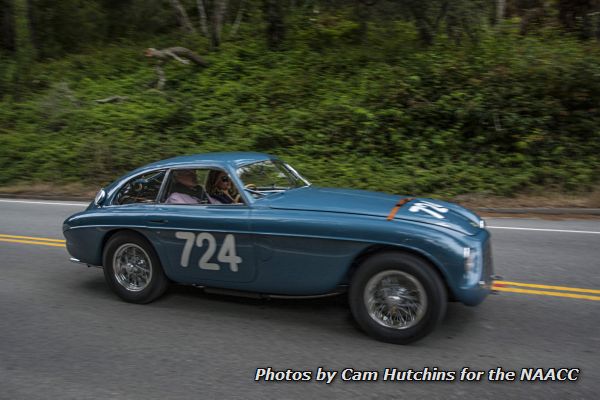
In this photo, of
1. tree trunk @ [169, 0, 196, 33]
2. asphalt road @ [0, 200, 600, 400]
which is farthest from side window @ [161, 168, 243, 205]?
tree trunk @ [169, 0, 196, 33]

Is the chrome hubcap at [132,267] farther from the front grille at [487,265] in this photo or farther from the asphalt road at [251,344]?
the front grille at [487,265]

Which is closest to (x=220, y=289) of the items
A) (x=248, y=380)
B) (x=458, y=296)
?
Answer: (x=248, y=380)

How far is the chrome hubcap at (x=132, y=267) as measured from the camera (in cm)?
593

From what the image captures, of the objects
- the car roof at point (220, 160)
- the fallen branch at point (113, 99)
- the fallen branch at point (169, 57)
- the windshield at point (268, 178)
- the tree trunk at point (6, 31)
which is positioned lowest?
the windshield at point (268, 178)

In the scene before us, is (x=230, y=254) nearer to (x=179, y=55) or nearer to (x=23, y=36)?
(x=179, y=55)

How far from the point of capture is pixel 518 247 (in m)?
8.15

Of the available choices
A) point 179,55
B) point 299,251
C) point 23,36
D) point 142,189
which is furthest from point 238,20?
point 299,251

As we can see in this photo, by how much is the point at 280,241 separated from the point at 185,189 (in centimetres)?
143

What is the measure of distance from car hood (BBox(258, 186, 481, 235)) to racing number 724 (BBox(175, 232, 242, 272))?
54cm

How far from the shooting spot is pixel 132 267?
6.00 m

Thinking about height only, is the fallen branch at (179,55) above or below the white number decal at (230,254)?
A: above

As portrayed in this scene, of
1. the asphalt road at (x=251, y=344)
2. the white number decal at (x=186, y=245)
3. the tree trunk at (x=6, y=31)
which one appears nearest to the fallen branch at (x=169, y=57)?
the tree trunk at (x=6, y=31)

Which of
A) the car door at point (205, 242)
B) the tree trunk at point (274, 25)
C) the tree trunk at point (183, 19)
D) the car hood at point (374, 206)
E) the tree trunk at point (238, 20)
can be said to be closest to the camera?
the car hood at point (374, 206)

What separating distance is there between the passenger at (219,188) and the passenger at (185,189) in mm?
100
